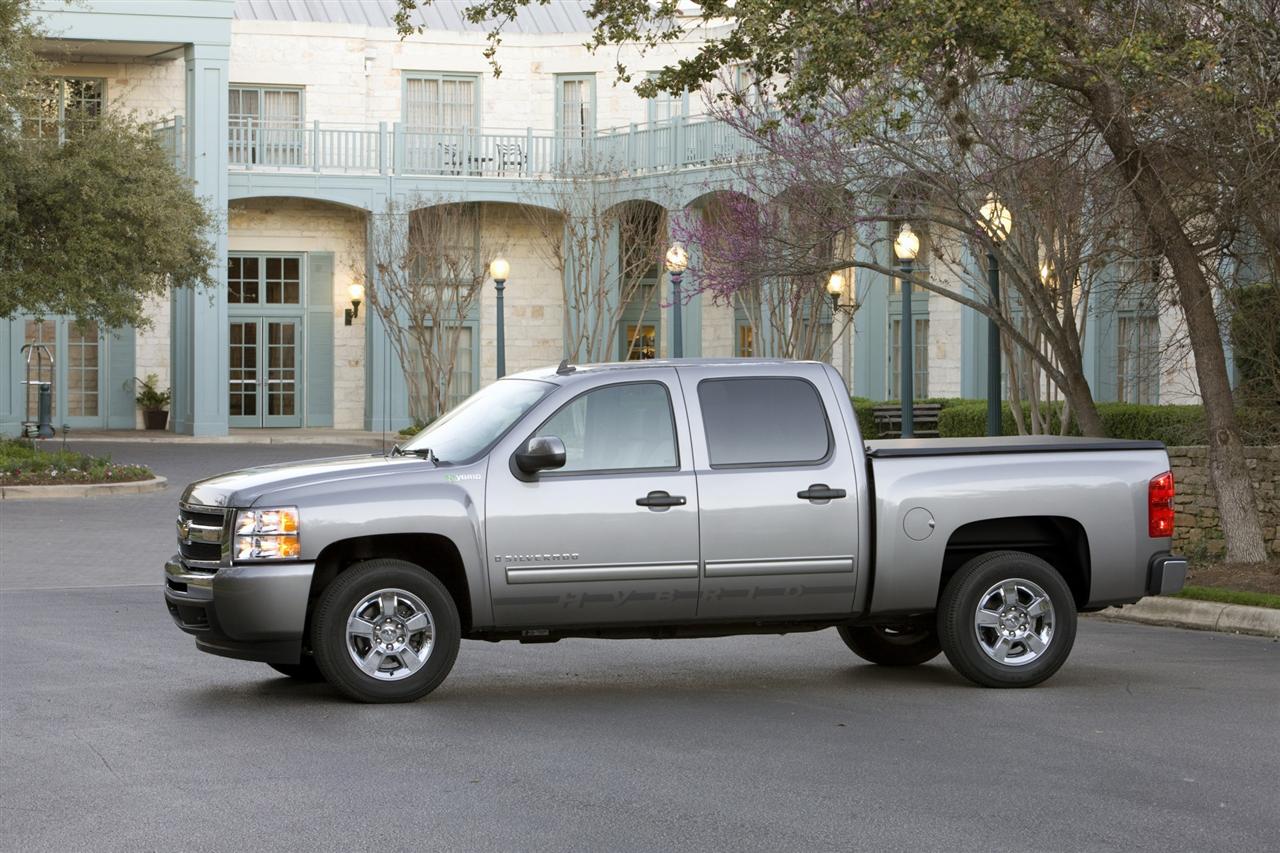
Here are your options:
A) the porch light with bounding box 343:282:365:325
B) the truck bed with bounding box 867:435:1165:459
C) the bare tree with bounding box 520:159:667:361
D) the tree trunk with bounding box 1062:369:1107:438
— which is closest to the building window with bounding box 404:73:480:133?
the bare tree with bounding box 520:159:667:361

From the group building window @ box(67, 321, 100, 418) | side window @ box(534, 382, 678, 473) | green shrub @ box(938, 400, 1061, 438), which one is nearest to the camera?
side window @ box(534, 382, 678, 473)

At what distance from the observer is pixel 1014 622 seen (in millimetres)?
9961

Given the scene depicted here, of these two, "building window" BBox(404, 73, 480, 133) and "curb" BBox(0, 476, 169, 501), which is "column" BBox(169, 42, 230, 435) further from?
"curb" BBox(0, 476, 169, 501)

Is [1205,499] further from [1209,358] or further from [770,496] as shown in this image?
[770,496]

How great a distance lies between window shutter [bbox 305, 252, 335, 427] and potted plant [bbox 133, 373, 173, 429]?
3.34 metres

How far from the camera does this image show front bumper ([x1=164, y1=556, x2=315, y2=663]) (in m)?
8.95

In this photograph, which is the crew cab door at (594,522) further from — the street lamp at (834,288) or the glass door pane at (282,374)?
the glass door pane at (282,374)

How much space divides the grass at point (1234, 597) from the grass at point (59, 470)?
51.7 feet

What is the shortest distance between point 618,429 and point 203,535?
2175 millimetres

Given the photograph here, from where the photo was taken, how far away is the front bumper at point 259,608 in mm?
8953

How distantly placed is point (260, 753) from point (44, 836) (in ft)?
5.12

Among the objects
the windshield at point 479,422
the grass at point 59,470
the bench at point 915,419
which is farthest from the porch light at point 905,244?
the windshield at point 479,422

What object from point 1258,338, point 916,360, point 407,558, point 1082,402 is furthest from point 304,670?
point 916,360

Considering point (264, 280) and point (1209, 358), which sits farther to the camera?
point (264, 280)
